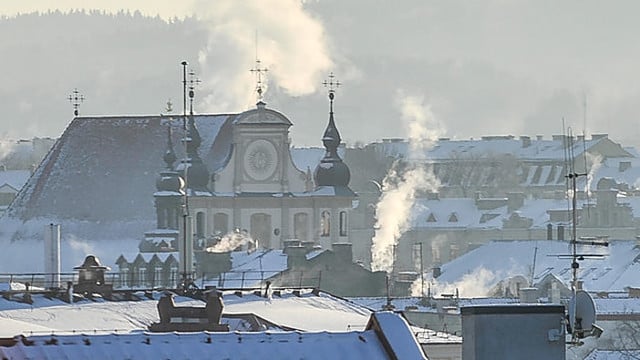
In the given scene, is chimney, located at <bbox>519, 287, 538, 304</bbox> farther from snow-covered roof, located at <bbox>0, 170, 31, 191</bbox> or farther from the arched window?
snow-covered roof, located at <bbox>0, 170, 31, 191</bbox>

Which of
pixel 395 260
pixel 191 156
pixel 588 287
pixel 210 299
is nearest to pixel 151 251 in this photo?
pixel 191 156

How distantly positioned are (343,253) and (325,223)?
1246 cm

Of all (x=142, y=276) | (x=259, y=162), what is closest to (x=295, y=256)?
(x=142, y=276)

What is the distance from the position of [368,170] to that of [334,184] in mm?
56600

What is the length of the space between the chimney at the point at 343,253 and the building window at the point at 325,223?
27.9 feet

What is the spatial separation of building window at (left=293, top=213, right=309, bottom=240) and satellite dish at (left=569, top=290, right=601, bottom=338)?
72.2 metres

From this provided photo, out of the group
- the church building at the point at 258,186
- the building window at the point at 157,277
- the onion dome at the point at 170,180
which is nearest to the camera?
the building window at the point at 157,277

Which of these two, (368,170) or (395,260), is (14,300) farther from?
(368,170)

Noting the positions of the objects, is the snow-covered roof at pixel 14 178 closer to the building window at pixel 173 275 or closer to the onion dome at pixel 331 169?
the onion dome at pixel 331 169

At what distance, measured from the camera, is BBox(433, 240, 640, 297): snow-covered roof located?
277 ft

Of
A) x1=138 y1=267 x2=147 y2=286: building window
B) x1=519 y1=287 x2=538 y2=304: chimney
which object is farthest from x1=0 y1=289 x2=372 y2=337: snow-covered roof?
x1=138 y1=267 x2=147 y2=286: building window

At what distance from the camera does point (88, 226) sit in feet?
339

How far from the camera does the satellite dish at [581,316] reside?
81.9 feet

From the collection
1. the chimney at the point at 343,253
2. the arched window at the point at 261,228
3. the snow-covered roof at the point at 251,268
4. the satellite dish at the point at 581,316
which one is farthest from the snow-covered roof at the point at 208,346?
the arched window at the point at 261,228
